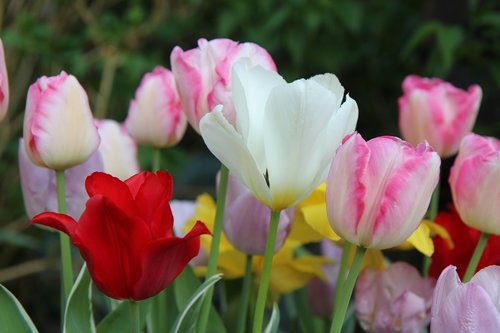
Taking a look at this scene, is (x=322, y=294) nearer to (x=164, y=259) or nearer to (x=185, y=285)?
(x=185, y=285)

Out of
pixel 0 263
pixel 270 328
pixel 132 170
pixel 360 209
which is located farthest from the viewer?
pixel 0 263

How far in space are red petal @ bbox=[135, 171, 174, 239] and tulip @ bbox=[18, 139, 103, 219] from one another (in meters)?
0.15

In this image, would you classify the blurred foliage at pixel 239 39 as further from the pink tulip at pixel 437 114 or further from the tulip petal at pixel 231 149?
the tulip petal at pixel 231 149

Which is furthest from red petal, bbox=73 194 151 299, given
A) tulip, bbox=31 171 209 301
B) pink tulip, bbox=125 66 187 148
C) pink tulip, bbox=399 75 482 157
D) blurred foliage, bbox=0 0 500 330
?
blurred foliage, bbox=0 0 500 330

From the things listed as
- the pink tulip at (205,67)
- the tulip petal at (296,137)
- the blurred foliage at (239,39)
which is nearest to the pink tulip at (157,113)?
the pink tulip at (205,67)

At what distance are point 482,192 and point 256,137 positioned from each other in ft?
0.53

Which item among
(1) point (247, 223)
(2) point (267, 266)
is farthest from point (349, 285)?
(1) point (247, 223)

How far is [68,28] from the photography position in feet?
7.37

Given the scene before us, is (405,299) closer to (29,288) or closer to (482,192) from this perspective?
(482,192)

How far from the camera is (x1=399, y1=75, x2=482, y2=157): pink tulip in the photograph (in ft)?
2.39

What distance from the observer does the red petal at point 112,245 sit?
1.59ft

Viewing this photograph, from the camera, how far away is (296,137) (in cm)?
49

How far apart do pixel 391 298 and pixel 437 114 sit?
15cm

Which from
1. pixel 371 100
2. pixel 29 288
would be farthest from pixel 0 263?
pixel 371 100
